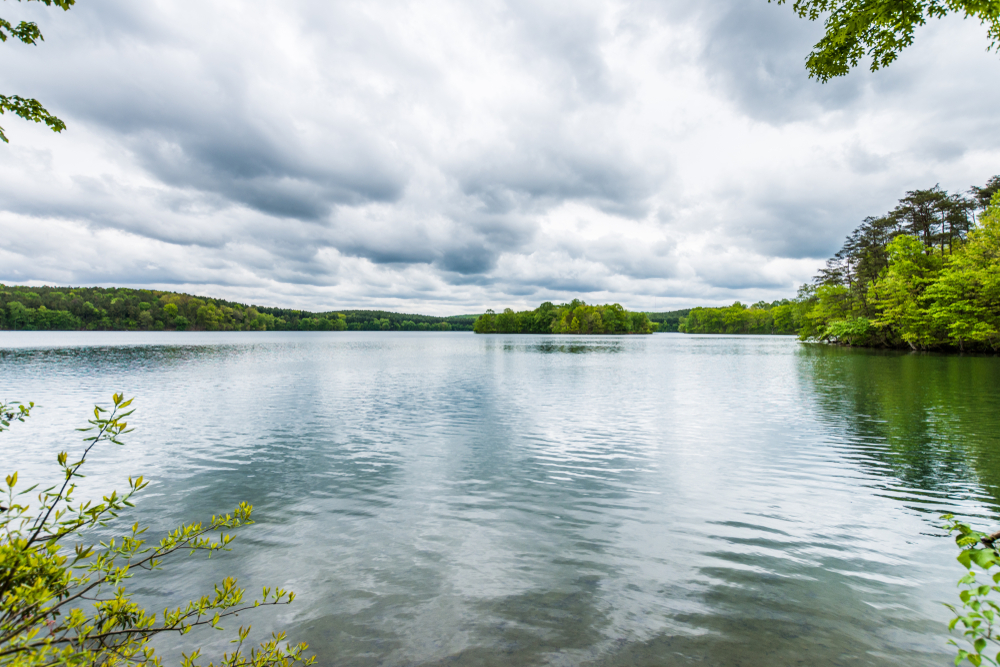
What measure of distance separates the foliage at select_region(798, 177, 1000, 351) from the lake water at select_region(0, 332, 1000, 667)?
111ft

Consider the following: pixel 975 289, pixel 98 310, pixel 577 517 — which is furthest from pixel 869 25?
pixel 98 310

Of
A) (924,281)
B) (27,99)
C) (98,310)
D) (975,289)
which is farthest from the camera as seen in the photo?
(98,310)

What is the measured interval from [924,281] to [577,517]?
205 ft

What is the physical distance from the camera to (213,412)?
65.0ft

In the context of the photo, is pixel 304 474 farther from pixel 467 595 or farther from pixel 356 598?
pixel 467 595

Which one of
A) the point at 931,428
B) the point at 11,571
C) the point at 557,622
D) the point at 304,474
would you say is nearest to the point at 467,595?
the point at 557,622

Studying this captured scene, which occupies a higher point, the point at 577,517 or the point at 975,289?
the point at 975,289

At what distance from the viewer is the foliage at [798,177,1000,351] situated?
142 feet

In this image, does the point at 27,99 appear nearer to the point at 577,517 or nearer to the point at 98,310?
the point at 577,517

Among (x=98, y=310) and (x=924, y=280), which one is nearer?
(x=924, y=280)

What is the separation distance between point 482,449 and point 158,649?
9.34m

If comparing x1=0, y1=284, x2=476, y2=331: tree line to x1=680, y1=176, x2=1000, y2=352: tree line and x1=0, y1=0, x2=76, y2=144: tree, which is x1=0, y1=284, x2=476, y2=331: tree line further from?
x1=680, y1=176, x2=1000, y2=352: tree line

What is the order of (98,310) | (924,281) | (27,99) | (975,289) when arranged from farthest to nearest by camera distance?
(98,310)
(924,281)
(975,289)
(27,99)

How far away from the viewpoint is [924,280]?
4962 centimetres
